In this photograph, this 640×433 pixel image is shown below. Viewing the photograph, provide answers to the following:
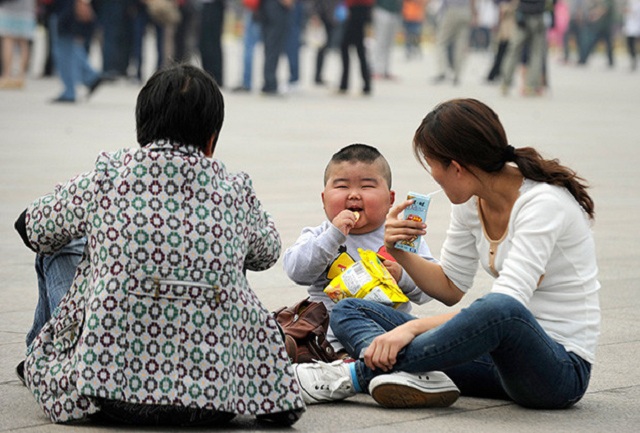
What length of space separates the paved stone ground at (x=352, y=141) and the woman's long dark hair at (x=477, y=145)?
2.36 ft

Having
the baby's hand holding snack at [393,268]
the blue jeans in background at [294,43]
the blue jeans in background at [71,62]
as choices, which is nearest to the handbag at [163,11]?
the blue jeans in background at [294,43]

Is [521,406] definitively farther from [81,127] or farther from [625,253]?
[81,127]

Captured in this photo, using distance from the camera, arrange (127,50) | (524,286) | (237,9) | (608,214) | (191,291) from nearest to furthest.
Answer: (191,291)
(524,286)
(608,214)
(127,50)
(237,9)

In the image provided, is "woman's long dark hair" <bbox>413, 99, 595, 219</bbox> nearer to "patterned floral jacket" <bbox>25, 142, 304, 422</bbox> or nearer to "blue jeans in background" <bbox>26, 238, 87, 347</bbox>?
"patterned floral jacket" <bbox>25, 142, 304, 422</bbox>

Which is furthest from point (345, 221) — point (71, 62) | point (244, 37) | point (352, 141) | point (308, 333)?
point (244, 37)

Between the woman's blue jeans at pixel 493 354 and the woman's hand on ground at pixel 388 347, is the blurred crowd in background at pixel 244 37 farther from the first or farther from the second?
the woman's hand on ground at pixel 388 347

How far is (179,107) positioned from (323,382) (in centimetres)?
103

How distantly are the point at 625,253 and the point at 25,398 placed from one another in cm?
414

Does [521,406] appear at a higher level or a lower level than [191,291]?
lower

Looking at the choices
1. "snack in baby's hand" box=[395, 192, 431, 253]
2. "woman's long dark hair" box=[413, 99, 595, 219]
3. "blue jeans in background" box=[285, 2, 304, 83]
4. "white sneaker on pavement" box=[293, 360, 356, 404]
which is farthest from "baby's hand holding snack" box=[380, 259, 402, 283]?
"blue jeans in background" box=[285, 2, 304, 83]

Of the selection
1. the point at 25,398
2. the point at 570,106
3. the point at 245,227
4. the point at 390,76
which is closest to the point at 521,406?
the point at 245,227

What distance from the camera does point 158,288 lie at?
3408mm

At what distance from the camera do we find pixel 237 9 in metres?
45.8

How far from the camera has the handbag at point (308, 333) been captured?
4.16 metres
